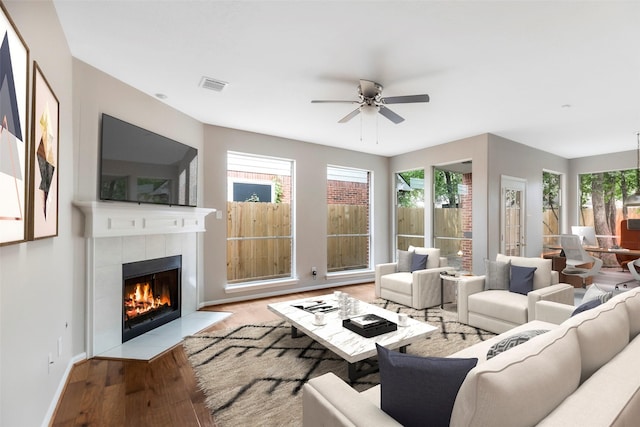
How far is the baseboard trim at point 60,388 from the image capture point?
1.99 metres

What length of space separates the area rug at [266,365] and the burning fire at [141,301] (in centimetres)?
74

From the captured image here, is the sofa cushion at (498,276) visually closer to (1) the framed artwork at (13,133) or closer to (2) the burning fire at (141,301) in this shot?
(2) the burning fire at (141,301)

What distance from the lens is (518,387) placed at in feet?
3.09

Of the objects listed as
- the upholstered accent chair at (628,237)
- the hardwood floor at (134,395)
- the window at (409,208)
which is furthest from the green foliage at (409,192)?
the hardwood floor at (134,395)

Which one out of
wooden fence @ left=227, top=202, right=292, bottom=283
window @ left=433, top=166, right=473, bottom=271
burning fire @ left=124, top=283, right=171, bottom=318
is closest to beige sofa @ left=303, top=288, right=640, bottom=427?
burning fire @ left=124, top=283, right=171, bottom=318

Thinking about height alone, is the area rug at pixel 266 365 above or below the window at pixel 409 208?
below

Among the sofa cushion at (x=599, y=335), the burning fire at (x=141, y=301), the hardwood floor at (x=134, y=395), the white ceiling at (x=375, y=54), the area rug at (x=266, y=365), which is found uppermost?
the white ceiling at (x=375, y=54)

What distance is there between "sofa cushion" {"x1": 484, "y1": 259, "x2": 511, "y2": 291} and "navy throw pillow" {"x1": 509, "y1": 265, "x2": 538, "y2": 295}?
73 millimetres

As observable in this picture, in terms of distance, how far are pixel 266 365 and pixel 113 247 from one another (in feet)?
6.38

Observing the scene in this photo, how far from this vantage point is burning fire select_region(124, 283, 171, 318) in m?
3.42

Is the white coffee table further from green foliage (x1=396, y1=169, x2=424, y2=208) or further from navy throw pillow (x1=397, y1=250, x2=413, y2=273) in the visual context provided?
green foliage (x1=396, y1=169, x2=424, y2=208)

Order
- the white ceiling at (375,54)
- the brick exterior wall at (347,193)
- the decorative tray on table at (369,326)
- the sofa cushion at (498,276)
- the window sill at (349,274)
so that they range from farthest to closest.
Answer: the brick exterior wall at (347,193), the window sill at (349,274), the sofa cushion at (498,276), the decorative tray on table at (369,326), the white ceiling at (375,54)

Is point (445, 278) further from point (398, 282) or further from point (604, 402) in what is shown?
point (604, 402)

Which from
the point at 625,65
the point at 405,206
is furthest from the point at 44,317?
the point at 405,206
